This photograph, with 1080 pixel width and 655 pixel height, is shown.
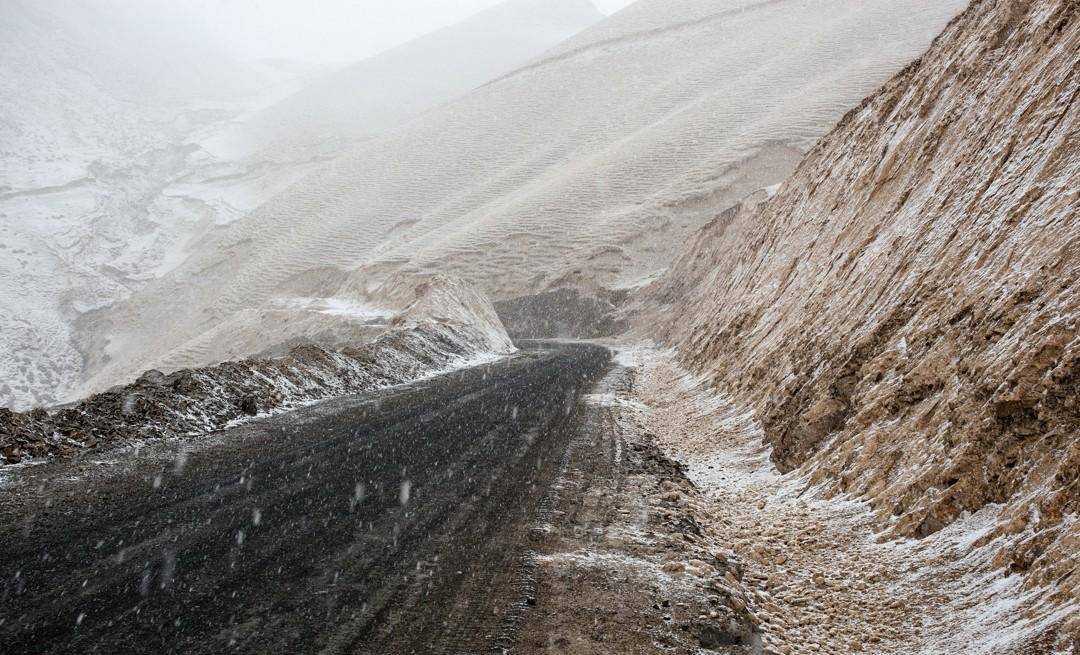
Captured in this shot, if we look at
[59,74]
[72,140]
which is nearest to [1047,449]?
[72,140]

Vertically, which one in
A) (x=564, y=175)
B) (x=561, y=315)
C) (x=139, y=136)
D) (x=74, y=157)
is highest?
(x=139, y=136)

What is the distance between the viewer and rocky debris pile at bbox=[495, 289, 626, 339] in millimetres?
45625

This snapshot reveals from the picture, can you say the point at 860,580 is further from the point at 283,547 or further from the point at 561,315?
the point at 561,315

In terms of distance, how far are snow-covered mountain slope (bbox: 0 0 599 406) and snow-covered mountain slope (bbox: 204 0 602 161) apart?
55 cm

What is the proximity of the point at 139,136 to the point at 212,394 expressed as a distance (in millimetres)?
118074

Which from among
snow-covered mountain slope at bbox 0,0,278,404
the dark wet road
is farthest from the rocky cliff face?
snow-covered mountain slope at bbox 0,0,278,404

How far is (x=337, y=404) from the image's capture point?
13.3 m

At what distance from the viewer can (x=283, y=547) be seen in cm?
543

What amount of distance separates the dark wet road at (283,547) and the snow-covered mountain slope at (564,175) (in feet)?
104

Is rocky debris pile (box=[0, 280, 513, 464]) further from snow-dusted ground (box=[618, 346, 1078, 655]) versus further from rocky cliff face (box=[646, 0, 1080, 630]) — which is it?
rocky cliff face (box=[646, 0, 1080, 630])

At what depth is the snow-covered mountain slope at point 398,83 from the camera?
114 meters

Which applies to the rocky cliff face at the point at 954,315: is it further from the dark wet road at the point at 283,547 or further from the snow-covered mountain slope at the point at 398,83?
the snow-covered mountain slope at the point at 398,83

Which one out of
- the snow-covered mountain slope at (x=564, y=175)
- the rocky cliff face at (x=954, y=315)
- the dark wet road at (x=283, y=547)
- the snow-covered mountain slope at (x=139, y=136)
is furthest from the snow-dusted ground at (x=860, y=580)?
the snow-covered mountain slope at (x=564, y=175)

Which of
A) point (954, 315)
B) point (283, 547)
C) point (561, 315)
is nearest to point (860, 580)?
point (954, 315)
